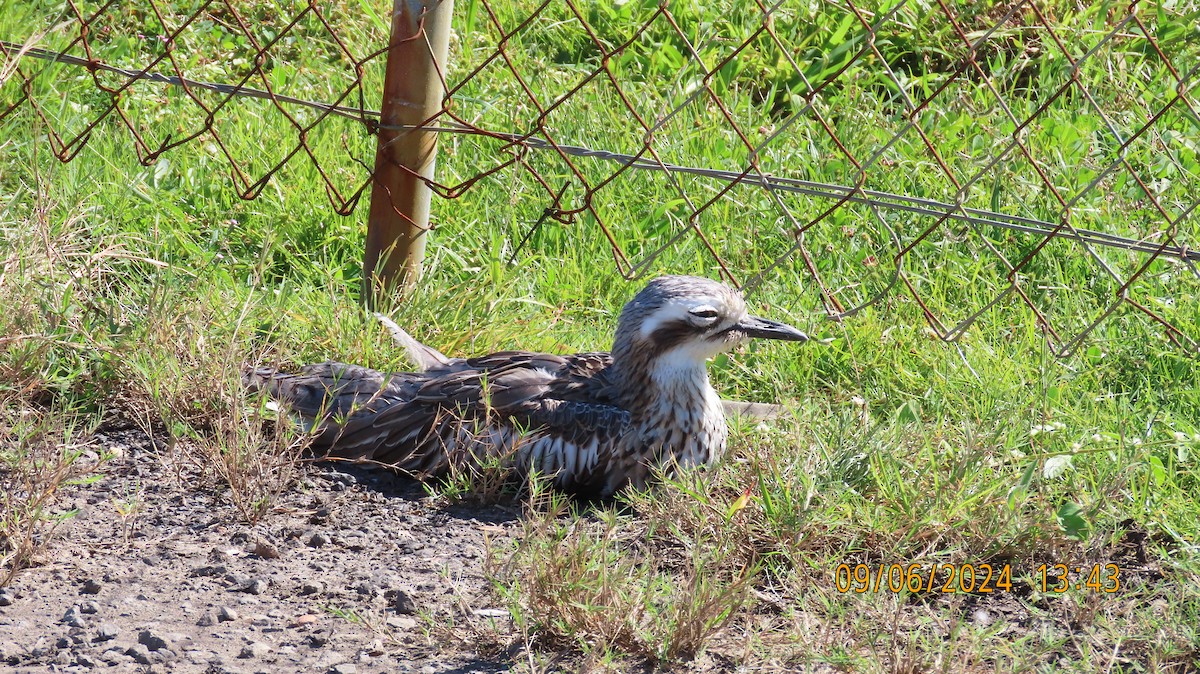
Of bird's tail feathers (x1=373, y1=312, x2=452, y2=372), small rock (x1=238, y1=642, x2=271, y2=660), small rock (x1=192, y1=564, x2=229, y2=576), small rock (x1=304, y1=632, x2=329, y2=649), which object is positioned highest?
bird's tail feathers (x1=373, y1=312, x2=452, y2=372)

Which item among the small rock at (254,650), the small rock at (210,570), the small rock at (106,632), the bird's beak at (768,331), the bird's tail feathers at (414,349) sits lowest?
the small rock at (254,650)

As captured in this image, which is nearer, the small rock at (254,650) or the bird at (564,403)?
the small rock at (254,650)

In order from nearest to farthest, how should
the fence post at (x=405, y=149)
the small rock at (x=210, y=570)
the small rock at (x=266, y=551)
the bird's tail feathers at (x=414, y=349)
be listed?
1. the small rock at (x=210, y=570)
2. the small rock at (x=266, y=551)
3. the fence post at (x=405, y=149)
4. the bird's tail feathers at (x=414, y=349)

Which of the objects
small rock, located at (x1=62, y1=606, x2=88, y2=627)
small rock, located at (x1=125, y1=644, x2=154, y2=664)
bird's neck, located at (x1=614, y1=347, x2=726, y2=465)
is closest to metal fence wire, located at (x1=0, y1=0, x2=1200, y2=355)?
bird's neck, located at (x1=614, y1=347, x2=726, y2=465)

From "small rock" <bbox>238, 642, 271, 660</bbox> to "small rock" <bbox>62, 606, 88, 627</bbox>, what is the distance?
1.32 ft

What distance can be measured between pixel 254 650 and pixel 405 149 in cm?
199

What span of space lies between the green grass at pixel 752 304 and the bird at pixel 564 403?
5.5 inches

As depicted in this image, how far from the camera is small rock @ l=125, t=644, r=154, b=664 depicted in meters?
3.15

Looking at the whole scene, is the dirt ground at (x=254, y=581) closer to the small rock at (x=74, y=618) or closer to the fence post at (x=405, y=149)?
the small rock at (x=74, y=618)

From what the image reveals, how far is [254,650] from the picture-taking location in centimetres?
323

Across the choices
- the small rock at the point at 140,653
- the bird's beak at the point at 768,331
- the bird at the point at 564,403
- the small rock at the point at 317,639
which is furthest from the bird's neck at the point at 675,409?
the small rock at the point at 140,653
